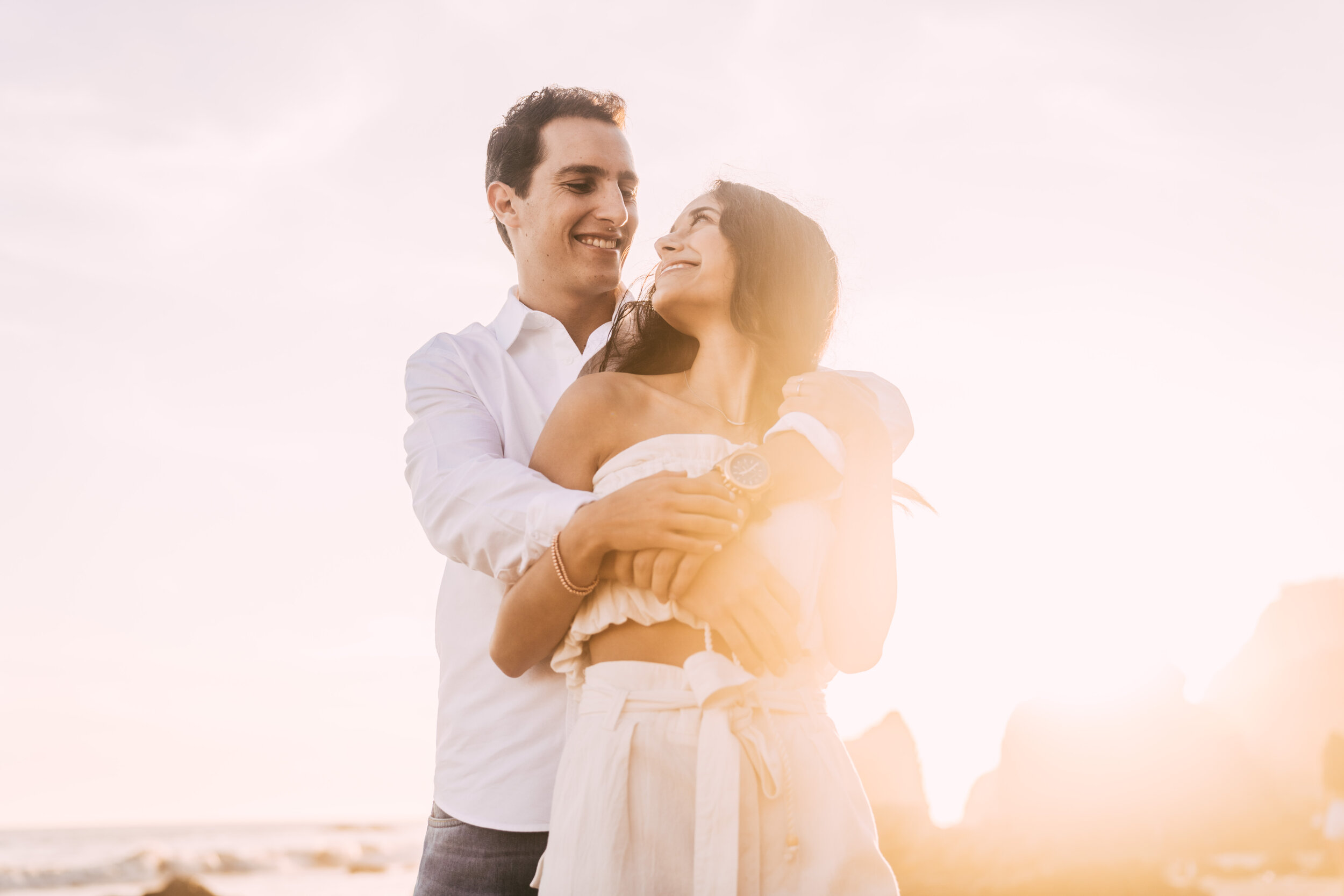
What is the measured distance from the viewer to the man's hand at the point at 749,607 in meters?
1.97


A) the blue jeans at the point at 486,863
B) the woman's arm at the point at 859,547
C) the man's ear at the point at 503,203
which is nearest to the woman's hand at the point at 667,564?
the woman's arm at the point at 859,547

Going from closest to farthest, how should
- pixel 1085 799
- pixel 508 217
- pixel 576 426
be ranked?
pixel 576 426 → pixel 508 217 → pixel 1085 799

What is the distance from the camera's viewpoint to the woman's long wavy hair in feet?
8.11

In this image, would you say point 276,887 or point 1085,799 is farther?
point 1085,799

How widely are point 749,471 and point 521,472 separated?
56cm

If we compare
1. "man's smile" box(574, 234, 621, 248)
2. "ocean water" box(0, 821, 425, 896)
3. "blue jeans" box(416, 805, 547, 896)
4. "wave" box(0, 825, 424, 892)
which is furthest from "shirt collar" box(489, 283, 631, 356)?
"wave" box(0, 825, 424, 892)

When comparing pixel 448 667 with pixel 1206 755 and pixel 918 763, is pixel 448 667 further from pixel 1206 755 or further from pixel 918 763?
pixel 918 763

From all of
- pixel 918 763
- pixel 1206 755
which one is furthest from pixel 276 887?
pixel 918 763

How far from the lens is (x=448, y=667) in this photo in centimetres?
288

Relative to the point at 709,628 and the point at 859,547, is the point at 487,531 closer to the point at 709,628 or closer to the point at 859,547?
the point at 709,628

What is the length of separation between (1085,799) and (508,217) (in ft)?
224

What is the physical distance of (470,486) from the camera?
2301 mm

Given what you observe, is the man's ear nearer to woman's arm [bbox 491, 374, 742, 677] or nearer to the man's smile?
the man's smile

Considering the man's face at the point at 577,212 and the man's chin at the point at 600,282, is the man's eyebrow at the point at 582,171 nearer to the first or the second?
the man's face at the point at 577,212
